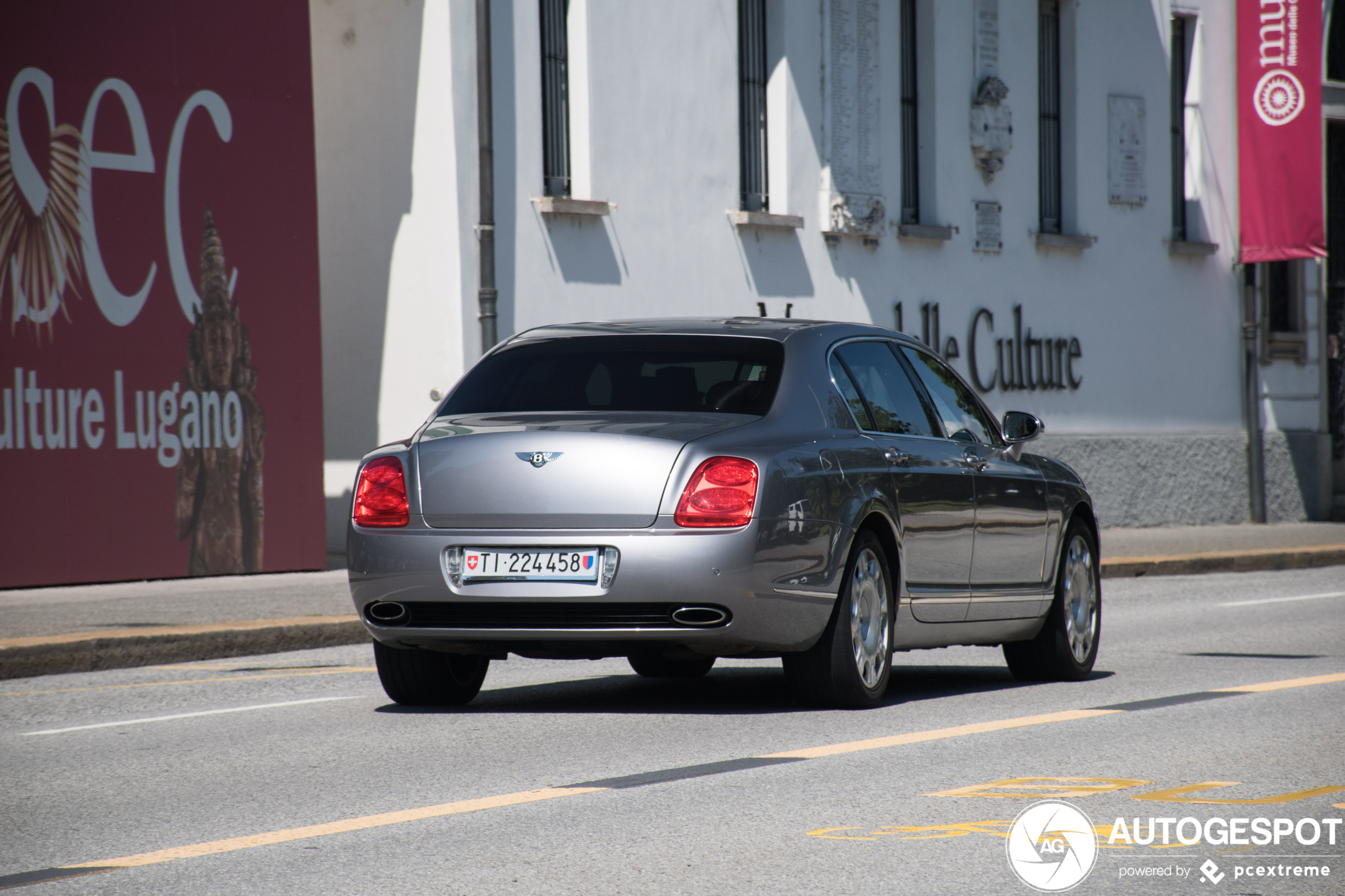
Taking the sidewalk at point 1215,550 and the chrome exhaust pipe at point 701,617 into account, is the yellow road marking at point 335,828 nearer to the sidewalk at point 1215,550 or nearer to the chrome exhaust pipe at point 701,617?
the chrome exhaust pipe at point 701,617

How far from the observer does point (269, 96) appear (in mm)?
17016

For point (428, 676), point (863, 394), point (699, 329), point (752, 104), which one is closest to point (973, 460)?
point (863, 394)

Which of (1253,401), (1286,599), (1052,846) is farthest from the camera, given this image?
(1253,401)

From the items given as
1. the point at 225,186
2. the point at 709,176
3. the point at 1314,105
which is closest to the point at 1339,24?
the point at 1314,105

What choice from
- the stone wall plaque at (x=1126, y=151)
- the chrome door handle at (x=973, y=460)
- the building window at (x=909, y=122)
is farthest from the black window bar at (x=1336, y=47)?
the chrome door handle at (x=973, y=460)

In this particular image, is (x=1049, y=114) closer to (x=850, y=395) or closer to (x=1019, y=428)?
(x=1019, y=428)

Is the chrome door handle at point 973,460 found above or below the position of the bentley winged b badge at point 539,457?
below

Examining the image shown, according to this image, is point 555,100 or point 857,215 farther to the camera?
point 857,215

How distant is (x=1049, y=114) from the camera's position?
84.6ft

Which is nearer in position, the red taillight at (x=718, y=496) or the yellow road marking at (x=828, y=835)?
the yellow road marking at (x=828, y=835)

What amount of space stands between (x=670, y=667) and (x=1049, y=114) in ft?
56.9

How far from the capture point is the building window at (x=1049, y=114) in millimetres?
25641

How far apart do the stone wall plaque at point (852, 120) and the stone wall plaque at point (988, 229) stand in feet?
5.77

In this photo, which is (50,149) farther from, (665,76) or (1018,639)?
(1018,639)
